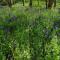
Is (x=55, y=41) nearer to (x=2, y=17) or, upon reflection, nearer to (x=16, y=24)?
(x=16, y=24)

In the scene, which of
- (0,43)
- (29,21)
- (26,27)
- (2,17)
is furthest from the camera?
(2,17)

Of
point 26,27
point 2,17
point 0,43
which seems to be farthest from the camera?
point 2,17

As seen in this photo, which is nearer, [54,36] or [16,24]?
[54,36]

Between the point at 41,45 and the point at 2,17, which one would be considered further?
the point at 2,17

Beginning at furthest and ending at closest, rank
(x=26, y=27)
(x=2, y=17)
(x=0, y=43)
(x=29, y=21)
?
(x=2, y=17), (x=29, y=21), (x=26, y=27), (x=0, y=43)

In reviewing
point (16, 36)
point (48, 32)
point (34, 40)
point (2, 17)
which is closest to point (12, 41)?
point (16, 36)

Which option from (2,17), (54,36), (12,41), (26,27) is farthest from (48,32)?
(2,17)

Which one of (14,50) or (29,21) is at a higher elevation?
(29,21)

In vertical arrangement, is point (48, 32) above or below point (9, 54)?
above

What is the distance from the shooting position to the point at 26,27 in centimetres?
1077

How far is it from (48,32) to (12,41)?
1.72m

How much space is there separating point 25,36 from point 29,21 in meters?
1.28

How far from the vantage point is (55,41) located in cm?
1009

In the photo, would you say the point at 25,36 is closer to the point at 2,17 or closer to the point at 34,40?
the point at 34,40
